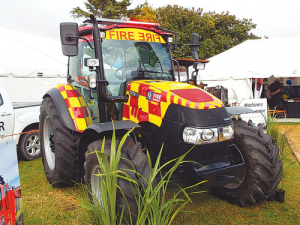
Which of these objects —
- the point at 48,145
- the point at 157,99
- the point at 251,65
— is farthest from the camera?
the point at 251,65

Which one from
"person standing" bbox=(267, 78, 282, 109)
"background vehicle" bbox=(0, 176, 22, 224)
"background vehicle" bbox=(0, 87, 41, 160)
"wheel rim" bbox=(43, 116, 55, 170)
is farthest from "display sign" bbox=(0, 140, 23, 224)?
"person standing" bbox=(267, 78, 282, 109)

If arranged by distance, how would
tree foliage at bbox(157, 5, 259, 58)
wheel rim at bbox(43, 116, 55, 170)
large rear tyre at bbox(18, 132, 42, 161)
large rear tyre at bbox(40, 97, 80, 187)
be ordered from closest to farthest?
large rear tyre at bbox(40, 97, 80, 187) < wheel rim at bbox(43, 116, 55, 170) < large rear tyre at bbox(18, 132, 42, 161) < tree foliage at bbox(157, 5, 259, 58)

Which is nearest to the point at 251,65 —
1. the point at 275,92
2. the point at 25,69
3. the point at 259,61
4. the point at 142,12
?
the point at 259,61

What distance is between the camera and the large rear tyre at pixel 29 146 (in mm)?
6157

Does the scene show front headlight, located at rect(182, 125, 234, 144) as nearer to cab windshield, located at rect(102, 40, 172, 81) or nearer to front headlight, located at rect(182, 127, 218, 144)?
front headlight, located at rect(182, 127, 218, 144)

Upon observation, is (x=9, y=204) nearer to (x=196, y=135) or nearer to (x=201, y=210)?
(x=196, y=135)

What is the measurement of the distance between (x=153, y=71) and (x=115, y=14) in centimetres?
2605

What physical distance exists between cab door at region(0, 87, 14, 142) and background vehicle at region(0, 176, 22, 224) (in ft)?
12.0

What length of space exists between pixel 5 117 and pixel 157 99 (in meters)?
4.00

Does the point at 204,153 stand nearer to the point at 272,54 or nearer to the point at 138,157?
the point at 138,157

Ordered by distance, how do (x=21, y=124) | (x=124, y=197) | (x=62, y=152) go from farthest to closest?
(x=21, y=124) → (x=62, y=152) → (x=124, y=197)

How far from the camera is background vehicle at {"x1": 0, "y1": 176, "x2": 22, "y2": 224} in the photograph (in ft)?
7.36

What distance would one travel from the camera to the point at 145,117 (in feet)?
11.1

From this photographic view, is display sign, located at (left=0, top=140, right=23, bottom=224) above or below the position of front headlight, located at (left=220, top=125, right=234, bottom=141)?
below
